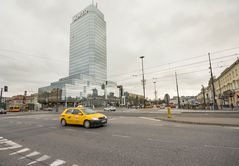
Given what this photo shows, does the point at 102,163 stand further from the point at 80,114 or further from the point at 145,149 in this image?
the point at 80,114

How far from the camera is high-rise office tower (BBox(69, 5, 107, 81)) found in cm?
9175

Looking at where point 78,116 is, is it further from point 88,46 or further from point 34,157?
point 88,46

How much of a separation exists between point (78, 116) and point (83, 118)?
73 centimetres

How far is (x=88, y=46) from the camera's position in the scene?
300 ft

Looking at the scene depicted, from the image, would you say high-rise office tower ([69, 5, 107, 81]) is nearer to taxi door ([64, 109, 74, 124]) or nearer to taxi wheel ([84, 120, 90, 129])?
taxi door ([64, 109, 74, 124])

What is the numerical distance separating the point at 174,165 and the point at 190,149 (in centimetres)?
172

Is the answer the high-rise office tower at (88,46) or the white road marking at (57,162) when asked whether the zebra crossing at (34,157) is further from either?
the high-rise office tower at (88,46)

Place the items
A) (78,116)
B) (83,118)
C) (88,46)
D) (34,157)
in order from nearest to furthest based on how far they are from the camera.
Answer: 1. (34,157)
2. (83,118)
3. (78,116)
4. (88,46)

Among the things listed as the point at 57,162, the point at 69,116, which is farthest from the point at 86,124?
the point at 57,162

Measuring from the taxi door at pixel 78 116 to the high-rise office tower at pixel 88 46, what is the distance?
7941 centimetres

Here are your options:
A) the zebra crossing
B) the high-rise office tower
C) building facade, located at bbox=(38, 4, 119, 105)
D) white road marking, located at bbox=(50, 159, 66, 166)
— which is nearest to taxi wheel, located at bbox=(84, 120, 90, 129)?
the zebra crossing

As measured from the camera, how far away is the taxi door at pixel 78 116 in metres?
12.1

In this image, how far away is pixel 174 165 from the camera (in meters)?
4.13

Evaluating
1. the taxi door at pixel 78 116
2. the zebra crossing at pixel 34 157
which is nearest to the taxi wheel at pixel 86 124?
the taxi door at pixel 78 116
